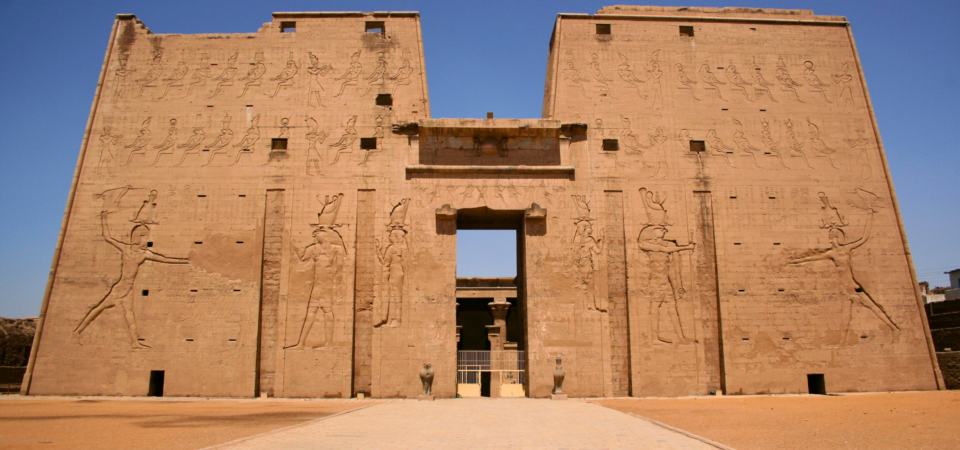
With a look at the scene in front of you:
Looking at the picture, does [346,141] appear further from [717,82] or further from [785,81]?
[785,81]

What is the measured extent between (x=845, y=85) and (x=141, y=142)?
18.4 metres

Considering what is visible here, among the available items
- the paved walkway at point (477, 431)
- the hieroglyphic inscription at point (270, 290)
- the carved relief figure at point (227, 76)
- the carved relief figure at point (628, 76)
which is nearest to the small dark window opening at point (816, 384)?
the paved walkway at point (477, 431)

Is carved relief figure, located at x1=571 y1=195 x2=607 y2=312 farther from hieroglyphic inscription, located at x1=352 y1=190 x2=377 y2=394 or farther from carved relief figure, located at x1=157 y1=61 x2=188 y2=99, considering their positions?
carved relief figure, located at x1=157 y1=61 x2=188 y2=99

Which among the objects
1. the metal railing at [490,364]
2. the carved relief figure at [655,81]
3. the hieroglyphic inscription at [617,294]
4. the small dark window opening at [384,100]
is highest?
the carved relief figure at [655,81]

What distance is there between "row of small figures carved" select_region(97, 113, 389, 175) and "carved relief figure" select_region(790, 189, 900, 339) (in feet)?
37.2

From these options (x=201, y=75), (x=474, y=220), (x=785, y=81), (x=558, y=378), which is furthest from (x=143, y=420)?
(x=785, y=81)

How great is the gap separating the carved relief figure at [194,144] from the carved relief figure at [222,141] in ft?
1.08

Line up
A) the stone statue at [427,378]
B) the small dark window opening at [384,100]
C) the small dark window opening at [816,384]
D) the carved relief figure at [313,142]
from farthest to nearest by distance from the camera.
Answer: the small dark window opening at [384,100], the carved relief figure at [313,142], the small dark window opening at [816,384], the stone statue at [427,378]

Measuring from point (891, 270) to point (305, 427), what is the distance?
14.3 meters

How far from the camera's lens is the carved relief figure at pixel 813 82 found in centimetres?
1608

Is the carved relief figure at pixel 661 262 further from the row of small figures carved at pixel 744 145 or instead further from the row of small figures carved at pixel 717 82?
the row of small figures carved at pixel 717 82

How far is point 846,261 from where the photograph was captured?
14906 mm

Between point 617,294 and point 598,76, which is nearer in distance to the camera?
point 617,294

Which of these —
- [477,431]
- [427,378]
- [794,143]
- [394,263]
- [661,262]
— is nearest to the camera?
[477,431]
